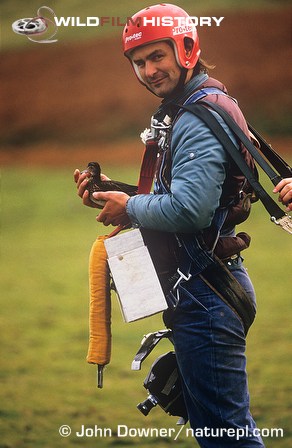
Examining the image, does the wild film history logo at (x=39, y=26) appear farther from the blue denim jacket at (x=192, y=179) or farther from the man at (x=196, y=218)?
the blue denim jacket at (x=192, y=179)

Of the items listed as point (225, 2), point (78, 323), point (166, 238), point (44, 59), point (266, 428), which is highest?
point (225, 2)

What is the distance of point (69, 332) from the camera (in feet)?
14.9

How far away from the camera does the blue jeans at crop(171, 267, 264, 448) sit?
3.16 meters

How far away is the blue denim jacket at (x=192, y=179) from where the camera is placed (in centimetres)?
300

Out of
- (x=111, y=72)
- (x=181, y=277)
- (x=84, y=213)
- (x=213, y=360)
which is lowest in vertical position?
(x=213, y=360)

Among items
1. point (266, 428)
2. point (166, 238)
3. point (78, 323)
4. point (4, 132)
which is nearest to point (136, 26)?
point (166, 238)

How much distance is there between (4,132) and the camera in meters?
4.51

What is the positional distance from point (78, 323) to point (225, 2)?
197cm

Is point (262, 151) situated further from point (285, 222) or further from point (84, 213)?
point (84, 213)

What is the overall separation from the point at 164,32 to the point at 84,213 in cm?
147

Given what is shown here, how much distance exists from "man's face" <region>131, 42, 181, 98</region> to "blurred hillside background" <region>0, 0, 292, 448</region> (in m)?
0.85

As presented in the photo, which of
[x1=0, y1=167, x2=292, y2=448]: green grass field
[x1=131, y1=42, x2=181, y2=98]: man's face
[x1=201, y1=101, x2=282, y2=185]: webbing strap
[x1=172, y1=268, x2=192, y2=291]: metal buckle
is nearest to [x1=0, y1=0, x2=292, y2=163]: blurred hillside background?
[x1=0, y1=167, x2=292, y2=448]: green grass field

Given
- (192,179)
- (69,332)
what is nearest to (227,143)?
(192,179)

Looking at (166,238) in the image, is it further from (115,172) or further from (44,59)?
(44,59)
